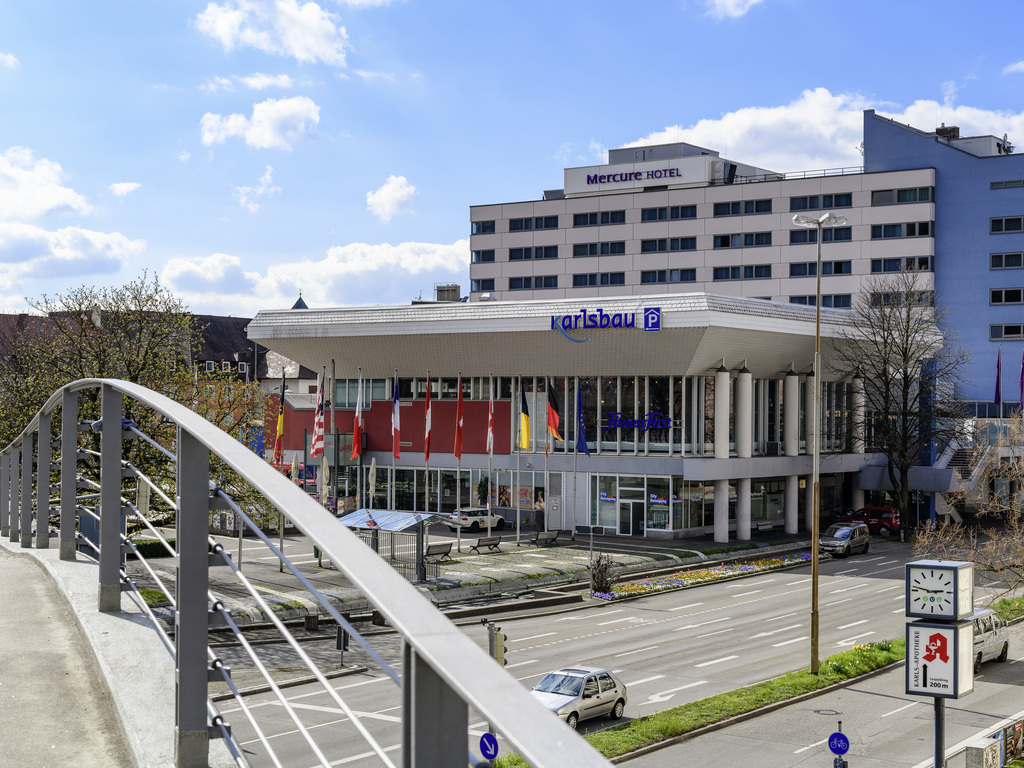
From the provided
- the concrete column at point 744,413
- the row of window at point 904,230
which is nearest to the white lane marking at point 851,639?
the concrete column at point 744,413

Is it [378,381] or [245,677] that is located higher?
[378,381]

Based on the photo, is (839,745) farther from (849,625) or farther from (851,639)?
(849,625)

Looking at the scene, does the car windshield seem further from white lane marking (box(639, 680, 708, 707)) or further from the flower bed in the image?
the flower bed

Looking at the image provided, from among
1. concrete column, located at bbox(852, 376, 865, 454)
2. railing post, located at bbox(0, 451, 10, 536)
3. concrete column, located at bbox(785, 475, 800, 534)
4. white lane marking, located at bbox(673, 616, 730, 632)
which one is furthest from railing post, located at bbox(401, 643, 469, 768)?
concrete column, located at bbox(852, 376, 865, 454)

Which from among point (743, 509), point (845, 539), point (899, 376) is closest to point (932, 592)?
point (845, 539)

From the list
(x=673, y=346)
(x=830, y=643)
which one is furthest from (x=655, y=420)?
(x=830, y=643)

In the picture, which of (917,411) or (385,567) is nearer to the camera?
(385,567)

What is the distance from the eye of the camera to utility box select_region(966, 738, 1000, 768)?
18.6 m

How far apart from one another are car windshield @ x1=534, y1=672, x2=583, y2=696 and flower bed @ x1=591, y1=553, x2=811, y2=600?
16325 millimetres

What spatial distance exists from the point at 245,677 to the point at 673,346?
106 feet

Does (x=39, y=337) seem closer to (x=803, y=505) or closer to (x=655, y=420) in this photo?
(x=655, y=420)

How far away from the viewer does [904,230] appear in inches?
2918

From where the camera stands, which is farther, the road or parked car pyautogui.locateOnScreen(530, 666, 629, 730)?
parked car pyautogui.locateOnScreen(530, 666, 629, 730)

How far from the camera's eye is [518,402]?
191 ft
